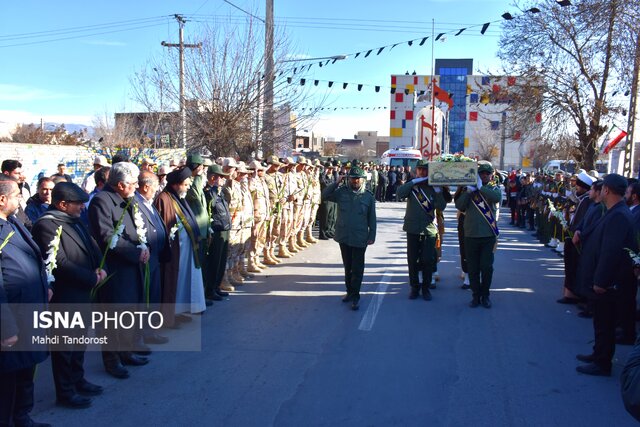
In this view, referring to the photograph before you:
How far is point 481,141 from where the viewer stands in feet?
184

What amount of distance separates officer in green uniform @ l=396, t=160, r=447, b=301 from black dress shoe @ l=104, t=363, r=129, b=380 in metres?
4.59

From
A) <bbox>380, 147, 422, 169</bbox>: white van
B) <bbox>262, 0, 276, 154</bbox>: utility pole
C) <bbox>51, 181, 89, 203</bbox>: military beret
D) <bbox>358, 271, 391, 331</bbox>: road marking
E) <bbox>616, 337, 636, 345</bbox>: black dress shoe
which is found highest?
<bbox>262, 0, 276, 154</bbox>: utility pole

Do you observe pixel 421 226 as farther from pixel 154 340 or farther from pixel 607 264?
pixel 154 340

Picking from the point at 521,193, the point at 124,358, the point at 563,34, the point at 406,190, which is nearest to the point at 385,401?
the point at 124,358

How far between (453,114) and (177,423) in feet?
225

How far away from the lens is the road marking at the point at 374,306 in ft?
23.4

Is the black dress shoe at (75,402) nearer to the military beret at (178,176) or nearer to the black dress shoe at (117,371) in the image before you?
the black dress shoe at (117,371)

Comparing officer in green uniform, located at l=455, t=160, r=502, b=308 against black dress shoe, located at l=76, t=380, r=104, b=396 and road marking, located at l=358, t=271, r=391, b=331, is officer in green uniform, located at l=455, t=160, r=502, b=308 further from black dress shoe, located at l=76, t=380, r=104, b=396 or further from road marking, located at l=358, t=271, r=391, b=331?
black dress shoe, located at l=76, t=380, r=104, b=396

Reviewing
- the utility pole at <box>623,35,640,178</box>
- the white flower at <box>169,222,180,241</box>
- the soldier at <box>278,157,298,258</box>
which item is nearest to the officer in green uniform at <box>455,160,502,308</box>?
the white flower at <box>169,222,180,241</box>

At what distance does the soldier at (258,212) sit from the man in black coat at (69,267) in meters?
5.35

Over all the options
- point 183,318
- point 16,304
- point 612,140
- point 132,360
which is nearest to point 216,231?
point 183,318

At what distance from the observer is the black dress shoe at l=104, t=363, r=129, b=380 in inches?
208

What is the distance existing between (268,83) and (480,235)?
9297mm

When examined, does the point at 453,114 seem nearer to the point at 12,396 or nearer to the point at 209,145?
the point at 209,145
